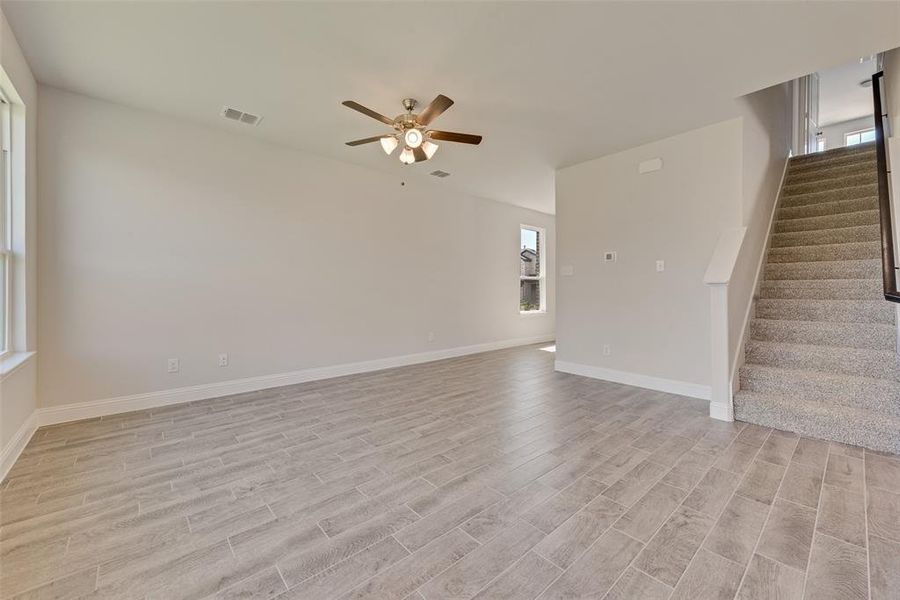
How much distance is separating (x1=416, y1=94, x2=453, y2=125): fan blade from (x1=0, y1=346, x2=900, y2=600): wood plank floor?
2.39m

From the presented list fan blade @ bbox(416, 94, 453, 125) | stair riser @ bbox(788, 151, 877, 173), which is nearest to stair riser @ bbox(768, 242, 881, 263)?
stair riser @ bbox(788, 151, 877, 173)

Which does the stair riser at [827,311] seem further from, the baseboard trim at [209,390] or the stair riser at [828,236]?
the baseboard trim at [209,390]

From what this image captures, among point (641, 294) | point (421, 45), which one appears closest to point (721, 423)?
point (641, 294)

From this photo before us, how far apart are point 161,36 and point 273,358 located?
2.91 metres

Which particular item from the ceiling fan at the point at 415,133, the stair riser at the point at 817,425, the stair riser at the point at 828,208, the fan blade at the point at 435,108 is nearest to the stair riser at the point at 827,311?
the stair riser at the point at 817,425

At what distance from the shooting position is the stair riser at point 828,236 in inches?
144

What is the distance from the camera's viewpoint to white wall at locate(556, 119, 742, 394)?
3605 millimetres

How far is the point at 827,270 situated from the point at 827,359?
3.80ft

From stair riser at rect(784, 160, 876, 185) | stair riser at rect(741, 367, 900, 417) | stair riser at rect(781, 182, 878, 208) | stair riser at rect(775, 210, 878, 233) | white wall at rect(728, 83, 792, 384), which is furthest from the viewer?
stair riser at rect(784, 160, 876, 185)

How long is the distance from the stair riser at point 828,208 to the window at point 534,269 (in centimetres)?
376

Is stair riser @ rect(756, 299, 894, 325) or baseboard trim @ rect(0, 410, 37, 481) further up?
stair riser @ rect(756, 299, 894, 325)

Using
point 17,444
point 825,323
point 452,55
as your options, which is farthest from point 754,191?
point 17,444

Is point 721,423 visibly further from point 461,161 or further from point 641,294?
point 461,161

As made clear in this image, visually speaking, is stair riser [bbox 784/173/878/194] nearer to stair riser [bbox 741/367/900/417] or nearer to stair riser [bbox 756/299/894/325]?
stair riser [bbox 756/299/894/325]
